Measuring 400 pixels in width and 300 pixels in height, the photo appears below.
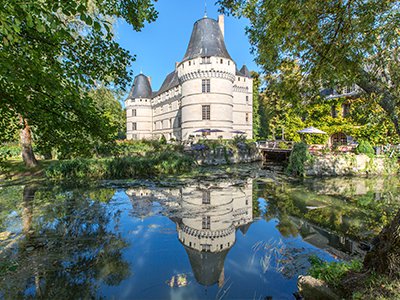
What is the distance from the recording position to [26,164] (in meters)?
13.6

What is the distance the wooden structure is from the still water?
1092 centimetres

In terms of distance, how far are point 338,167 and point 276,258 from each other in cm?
1178

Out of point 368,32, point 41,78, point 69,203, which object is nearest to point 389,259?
point 368,32

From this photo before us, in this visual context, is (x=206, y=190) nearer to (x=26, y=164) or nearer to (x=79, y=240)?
(x=79, y=240)

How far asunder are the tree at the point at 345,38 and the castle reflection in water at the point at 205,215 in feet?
11.4

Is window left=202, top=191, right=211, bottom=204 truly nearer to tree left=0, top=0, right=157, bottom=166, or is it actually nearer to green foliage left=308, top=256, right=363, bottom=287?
tree left=0, top=0, right=157, bottom=166

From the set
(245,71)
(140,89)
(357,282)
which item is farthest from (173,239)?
(140,89)

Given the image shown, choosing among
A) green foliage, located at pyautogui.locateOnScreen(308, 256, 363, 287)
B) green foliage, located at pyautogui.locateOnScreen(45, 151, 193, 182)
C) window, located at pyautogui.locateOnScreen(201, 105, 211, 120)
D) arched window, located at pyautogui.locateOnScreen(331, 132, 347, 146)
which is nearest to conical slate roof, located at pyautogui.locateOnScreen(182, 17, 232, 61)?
window, located at pyautogui.locateOnScreen(201, 105, 211, 120)

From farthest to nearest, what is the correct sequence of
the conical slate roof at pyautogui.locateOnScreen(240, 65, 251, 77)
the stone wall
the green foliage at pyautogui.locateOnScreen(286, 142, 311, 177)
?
the conical slate roof at pyautogui.locateOnScreen(240, 65, 251, 77)
the stone wall
the green foliage at pyautogui.locateOnScreen(286, 142, 311, 177)

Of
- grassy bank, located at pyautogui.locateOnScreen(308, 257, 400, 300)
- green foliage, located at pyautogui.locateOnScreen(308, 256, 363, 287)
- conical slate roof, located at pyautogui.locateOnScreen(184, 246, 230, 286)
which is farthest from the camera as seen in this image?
conical slate roof, located at pyautogui.locateOnScreen(184, 246, 230, 286)

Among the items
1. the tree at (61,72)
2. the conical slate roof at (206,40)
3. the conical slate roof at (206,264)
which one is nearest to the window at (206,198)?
the conical slate roof at (206,264)

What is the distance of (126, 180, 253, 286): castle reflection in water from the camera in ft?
13.6

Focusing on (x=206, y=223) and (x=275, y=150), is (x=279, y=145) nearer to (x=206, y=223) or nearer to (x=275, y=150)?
(x=275, y=150)

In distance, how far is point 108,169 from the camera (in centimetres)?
1236
